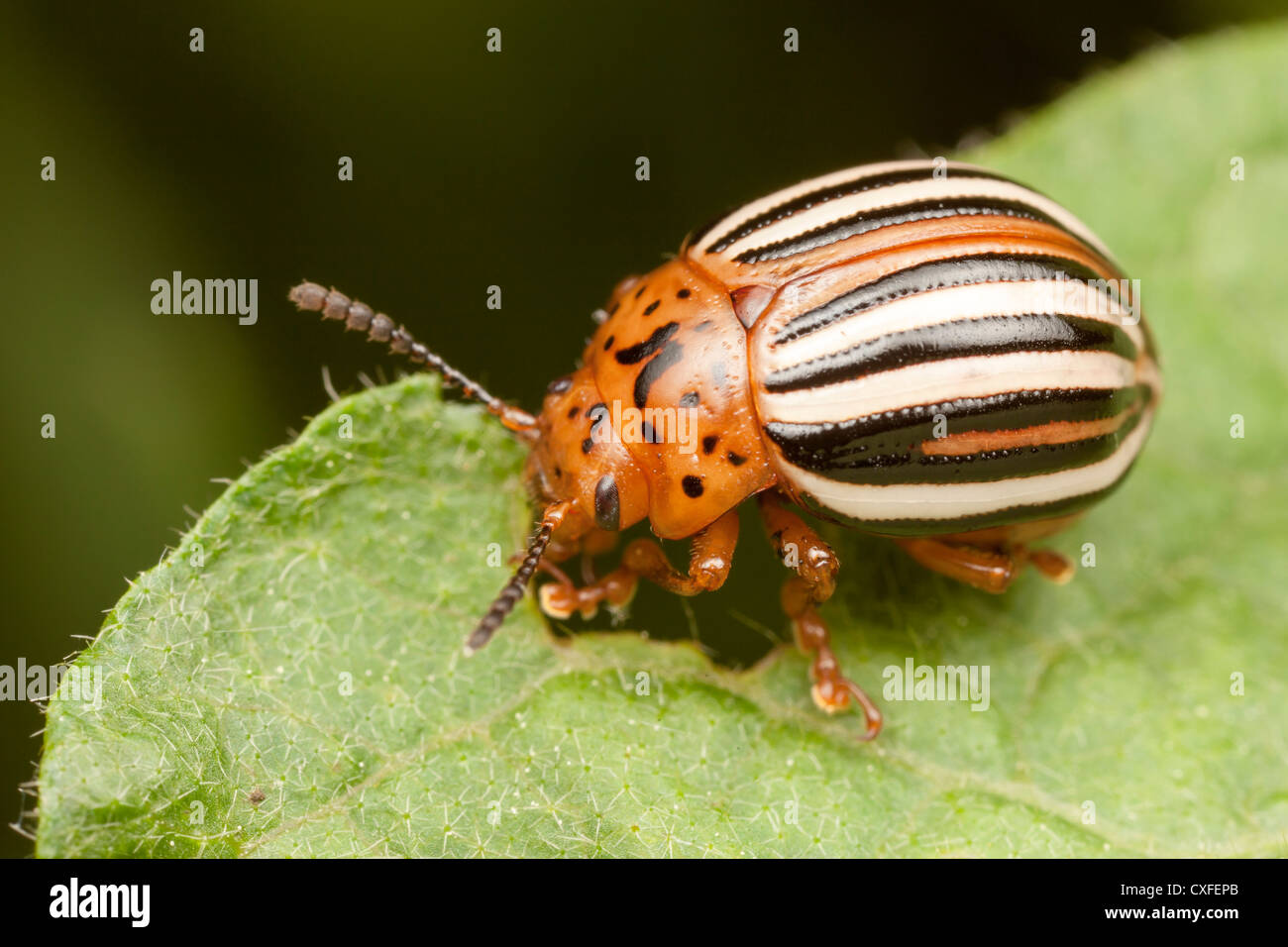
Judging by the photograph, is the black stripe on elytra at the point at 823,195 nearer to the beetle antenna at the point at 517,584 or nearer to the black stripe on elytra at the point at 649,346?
the black stripe on elytra at the point at 649,346

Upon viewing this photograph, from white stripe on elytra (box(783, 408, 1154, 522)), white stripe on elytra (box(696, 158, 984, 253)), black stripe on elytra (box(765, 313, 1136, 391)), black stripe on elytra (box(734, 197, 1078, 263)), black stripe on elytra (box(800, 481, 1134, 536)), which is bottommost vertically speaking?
black stripe on elytra (box(800, 481, 1134, 536))

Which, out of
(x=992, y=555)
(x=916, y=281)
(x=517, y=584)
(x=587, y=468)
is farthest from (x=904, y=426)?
(x=517, y=584)

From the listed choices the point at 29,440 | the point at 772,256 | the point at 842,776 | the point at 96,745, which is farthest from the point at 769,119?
the point at 96,745

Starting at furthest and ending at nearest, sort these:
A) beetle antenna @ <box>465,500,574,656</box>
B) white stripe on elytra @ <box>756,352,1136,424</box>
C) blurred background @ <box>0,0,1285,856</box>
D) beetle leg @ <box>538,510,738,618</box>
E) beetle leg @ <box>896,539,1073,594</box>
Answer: blurred background @ <box>0,0,1285,856</box>
beetle leg @ <box>896,539,1073,594</box>
beetle leg @ <box>538,510,738,618</box>
white stripe on elytra @ <box>756,352,1136,424</box>
beetle antenna @ <box>465,500,574,656</box>

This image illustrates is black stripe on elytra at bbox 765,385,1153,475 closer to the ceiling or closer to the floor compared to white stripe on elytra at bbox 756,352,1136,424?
closer to the floor

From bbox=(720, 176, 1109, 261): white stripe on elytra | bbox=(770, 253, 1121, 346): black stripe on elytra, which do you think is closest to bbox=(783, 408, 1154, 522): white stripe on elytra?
bbox=(770, 253, 1121, 346): black stripe on elytra

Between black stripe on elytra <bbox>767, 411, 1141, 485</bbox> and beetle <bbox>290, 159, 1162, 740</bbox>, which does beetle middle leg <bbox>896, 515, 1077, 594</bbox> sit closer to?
beetle <bbox>290, 159, 1162, 740</bbox>

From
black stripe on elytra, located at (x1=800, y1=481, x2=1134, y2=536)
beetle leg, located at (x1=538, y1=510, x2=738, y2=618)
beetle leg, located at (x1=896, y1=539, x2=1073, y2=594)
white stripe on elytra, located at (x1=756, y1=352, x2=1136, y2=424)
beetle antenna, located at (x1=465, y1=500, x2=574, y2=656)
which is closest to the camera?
beetle antenna, located at (x1=465, y1=500, x2=574, y2=656)

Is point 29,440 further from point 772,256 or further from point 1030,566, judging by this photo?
point 1030,566

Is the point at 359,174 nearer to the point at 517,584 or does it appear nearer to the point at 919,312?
the point at 517,584
